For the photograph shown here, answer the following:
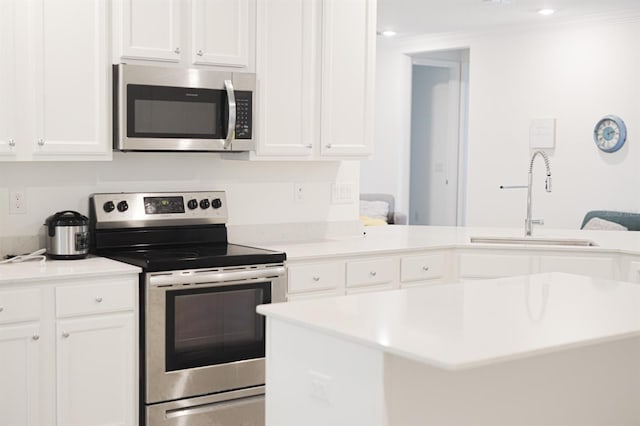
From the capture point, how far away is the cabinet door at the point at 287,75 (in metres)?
4.33

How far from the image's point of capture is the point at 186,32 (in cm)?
407

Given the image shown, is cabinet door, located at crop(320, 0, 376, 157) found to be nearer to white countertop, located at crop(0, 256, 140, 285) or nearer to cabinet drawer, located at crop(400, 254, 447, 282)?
cabinet drawer, located at crop(400, 254, 447, 282)

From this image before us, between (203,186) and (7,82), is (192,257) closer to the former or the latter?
(203,186)

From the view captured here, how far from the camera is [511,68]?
8.66 meters

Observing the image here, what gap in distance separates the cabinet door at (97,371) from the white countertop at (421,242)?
916mm

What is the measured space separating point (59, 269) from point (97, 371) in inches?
17.9

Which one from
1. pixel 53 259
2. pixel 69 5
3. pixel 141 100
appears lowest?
pixel 53 259

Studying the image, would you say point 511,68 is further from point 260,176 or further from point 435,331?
point 435,331

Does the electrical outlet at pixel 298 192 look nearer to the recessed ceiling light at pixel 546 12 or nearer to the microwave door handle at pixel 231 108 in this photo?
the microwave door handle at pixel 231 108

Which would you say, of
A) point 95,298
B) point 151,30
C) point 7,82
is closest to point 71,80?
point 7,82

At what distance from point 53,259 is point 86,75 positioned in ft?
2.73

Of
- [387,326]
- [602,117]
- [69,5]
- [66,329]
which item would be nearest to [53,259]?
[66,329]

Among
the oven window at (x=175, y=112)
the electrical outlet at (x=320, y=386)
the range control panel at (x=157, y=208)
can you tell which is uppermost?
the oven window at (x=175, y=112)

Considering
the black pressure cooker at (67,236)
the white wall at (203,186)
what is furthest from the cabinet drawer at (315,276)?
the black pressure cooker at (67,236)
